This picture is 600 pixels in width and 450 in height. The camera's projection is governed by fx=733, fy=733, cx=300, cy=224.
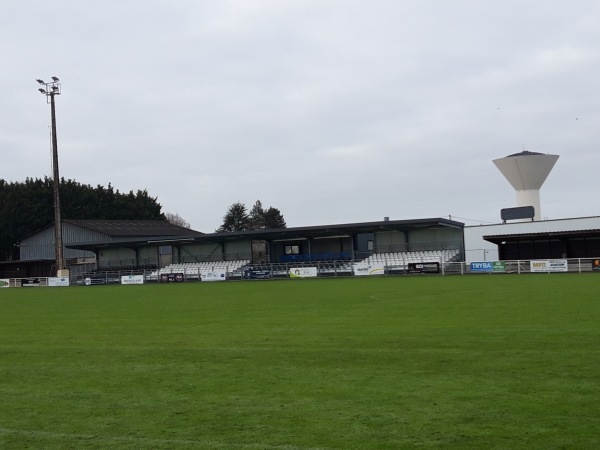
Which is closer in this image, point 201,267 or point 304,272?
point 304,272

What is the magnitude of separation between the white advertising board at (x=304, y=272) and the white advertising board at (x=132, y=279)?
49.7 ft

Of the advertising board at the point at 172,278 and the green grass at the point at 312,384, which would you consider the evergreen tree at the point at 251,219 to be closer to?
the advertising board at the point at 172,278

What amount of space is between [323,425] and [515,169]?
247ft

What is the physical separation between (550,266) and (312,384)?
4641 centimetres

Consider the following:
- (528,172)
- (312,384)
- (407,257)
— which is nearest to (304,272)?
(407,257)

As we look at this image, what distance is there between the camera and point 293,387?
9.89 metres

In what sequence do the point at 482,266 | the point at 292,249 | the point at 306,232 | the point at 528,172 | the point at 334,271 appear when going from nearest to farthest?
the point at 482,266 → the point at 334,271 → the point at 306,232 → the point at 528,172 → the point at 292,249

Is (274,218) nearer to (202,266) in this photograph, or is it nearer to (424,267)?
(202,266)

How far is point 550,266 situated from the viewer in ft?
173

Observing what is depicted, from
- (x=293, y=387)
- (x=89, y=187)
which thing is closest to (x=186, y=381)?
(x=293, y=387)

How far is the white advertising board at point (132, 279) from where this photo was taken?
2719 inches

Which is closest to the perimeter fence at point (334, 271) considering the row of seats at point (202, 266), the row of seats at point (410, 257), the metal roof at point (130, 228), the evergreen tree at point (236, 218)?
the row of seats at point (202, 266)

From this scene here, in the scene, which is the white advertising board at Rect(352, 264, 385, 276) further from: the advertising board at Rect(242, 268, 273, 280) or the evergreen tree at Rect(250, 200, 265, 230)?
the evergreen tree at Rect(250, 200, 265, 230)

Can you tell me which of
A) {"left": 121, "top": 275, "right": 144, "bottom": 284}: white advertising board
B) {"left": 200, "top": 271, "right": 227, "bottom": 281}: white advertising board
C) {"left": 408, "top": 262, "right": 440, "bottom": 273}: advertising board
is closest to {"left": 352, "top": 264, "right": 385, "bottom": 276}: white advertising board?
{"left": 408, "top": 262, "right": 440, "bottom": 273}: advertising board
